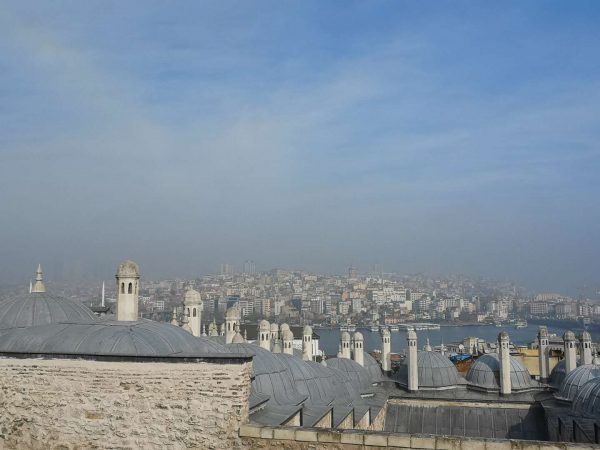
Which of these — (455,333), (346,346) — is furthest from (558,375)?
(455,333)

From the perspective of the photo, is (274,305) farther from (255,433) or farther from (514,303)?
(255,433)

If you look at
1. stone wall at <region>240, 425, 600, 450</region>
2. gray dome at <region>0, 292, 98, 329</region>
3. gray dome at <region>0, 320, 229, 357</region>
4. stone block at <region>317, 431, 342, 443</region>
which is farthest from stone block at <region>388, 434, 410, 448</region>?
gray dome at <region>0, 292, 98, 329</region>

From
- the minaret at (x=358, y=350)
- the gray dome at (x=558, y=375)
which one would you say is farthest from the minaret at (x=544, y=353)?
the minaret at (x=358, y=350)

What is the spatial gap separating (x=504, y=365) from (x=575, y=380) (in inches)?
120

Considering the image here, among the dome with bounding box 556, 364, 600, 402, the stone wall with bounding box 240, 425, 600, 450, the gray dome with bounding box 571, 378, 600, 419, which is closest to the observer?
the stone wall with bounding box 240, 425, 600, 450

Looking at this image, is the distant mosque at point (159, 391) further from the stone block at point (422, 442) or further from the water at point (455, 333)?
the water at point (455, 333)

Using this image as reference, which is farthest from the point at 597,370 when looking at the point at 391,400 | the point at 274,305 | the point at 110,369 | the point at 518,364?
the point at 274,305

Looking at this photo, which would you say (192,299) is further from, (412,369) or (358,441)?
(358,441)

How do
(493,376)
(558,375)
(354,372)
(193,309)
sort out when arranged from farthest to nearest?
(193,309)
(558,375)
(493,376)
(354,372)

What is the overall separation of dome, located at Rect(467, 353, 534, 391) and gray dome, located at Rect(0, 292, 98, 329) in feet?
45.9

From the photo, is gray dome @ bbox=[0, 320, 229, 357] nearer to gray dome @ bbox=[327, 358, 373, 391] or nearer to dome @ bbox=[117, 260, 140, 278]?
dome @ bbox=[117, 260, 140, 278]

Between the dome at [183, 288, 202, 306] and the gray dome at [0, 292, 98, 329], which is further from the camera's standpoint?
the dome at [183, 288, 202, 306]

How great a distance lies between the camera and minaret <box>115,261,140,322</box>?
9625 mm

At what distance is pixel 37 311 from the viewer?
42.2ft
